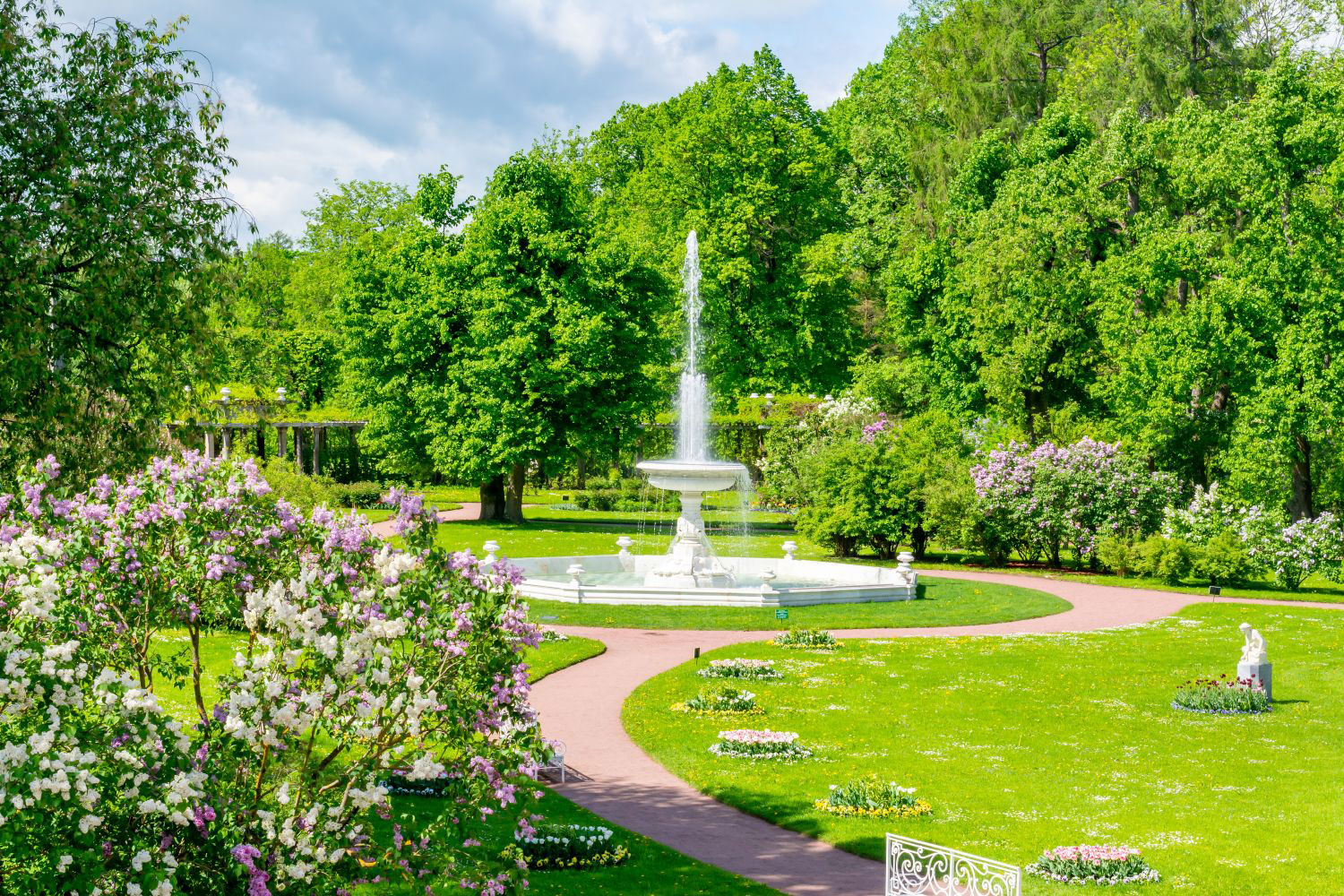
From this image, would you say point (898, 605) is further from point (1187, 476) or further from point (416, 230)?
point (416, 230)

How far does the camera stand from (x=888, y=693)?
1975 centimetres

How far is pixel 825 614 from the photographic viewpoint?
27.6 metres

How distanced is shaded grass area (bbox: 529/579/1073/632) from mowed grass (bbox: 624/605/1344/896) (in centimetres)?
222

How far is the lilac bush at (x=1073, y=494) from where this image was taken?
35625mm

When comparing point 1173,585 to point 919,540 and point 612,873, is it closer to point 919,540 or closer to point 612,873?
point 919,540

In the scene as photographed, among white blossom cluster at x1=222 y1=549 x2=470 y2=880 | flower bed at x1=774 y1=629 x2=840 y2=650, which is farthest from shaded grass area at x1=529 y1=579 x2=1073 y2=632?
white blossom cluster at x1=222 y1=549 x2=470 y2=880

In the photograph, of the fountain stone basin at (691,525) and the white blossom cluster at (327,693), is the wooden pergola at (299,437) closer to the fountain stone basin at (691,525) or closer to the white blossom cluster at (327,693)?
the fountain stone basin at (691,525)

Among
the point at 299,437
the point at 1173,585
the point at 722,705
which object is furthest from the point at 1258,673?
the point at 299,437

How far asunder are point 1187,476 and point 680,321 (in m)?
22.2

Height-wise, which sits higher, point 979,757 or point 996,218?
point 996,218

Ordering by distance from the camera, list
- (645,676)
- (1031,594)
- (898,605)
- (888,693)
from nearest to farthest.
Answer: (888,693), (645,676), (898,605), (1031,594)

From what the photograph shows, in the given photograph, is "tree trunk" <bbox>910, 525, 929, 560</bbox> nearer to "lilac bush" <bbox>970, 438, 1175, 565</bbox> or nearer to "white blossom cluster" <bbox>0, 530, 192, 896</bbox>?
"lilac bush" <bbox>970, 438, 1175, 565</bbox>

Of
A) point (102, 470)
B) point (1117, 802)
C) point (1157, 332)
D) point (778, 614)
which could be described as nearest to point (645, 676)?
point (778, 614)

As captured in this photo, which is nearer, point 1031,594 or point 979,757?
point 979,757
